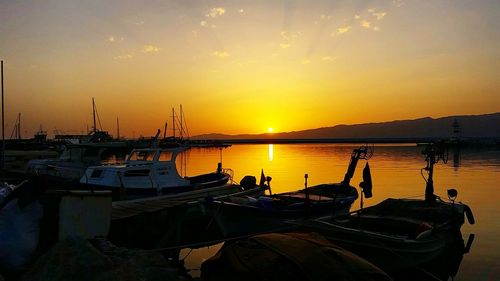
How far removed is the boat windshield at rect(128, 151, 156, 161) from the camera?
1000 inches

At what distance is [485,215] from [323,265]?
2401cm

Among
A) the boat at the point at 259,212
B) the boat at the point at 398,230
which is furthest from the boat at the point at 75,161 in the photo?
the boat at the point at 398,230

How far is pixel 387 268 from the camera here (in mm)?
14070

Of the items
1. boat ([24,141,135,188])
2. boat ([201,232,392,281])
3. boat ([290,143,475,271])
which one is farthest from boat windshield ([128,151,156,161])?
boat ([201,232,392,281])

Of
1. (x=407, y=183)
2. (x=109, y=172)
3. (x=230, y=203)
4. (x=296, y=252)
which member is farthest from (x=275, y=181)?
(x=296, y=252)

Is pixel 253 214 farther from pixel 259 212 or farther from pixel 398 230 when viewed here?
pixel 398 230

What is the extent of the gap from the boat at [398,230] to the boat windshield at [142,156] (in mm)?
12707

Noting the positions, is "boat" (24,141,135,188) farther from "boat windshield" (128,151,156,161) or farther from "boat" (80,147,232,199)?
"boat" (80,147,232,199)

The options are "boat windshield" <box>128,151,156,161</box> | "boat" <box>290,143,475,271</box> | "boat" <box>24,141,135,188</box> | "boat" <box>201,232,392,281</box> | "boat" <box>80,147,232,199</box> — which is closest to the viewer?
"boat" <box>201,232,392,281</box>

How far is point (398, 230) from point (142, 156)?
49.6 feet

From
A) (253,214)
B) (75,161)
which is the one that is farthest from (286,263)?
(75,161)

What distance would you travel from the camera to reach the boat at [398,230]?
45.2 ft

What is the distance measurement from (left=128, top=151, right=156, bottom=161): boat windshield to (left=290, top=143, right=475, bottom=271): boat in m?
12.7

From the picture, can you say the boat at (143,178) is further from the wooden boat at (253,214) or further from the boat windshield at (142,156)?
the wooden boat at (253,214)
